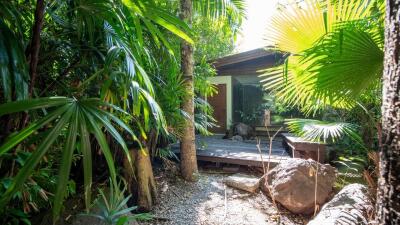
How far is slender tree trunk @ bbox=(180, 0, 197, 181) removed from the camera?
13.0 ft

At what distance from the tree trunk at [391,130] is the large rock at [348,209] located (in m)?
1.28

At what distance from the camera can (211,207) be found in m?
3.26

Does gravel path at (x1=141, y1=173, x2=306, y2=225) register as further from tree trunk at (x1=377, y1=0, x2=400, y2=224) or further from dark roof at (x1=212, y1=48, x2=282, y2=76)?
dark roof at (x1=212, y1=48, x2=282, y2=76)

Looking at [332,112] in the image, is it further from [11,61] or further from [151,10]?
[11,61]

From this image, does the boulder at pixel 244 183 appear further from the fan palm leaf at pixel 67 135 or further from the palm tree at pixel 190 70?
the fan palm leaf at pixel 67 135

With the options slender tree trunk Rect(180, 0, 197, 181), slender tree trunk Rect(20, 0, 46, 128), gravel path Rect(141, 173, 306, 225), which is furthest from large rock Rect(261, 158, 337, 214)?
slender tree trunk Rect(20, 0, 46, 128)

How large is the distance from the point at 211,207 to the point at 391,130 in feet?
9.17

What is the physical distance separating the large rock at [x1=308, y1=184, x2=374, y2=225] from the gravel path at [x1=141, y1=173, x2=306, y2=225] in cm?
73

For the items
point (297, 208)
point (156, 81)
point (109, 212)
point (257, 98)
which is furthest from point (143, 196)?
point (257, 98)

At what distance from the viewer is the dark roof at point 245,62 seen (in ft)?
22.8

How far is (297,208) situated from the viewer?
3.08m

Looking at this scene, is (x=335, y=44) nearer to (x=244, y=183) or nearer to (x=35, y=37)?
(x=35, y=37)

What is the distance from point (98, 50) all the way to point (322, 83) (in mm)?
1867

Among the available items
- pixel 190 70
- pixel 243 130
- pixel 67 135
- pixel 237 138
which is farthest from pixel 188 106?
pixel 243 130
